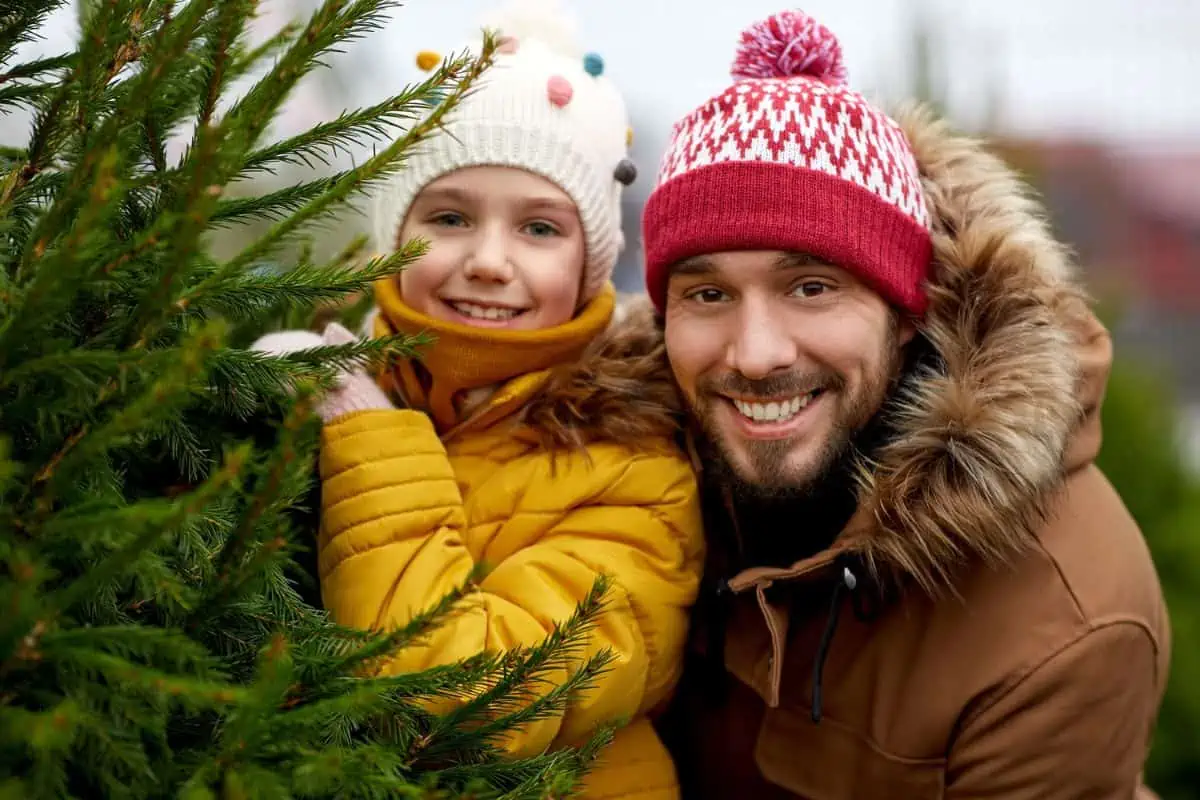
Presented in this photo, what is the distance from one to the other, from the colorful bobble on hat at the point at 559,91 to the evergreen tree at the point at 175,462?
100cm

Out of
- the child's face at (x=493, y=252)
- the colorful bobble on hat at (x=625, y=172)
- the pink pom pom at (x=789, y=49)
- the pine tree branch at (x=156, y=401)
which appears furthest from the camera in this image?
the colorful bobble on hat at (x=625, y=172)

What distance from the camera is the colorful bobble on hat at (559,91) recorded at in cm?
251

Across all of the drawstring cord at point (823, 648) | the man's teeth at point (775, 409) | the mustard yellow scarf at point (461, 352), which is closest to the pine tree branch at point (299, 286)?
the mustard yellow scarf at point (461, 352)

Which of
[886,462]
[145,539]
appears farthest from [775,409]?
[145,539]

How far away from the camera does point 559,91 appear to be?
2514 mm

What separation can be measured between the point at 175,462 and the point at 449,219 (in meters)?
1.03

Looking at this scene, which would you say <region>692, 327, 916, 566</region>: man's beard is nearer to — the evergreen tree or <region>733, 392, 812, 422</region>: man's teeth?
<region>733, 392, 812, 422</region>: man's teeth

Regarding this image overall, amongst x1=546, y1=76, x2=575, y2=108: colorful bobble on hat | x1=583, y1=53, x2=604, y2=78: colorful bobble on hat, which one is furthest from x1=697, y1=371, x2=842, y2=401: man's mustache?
x1=583, y1=53, x2=604, y2=78: colorful bobble on hat

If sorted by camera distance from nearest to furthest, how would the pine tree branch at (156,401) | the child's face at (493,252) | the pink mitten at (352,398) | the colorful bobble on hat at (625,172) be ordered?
the pine tree branch at (156,401), the pink mitten at (352,398), the child's face at (493,252), the colorful bobble on hat at (625,172)

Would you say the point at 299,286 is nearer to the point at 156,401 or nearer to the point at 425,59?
the point at 156,401

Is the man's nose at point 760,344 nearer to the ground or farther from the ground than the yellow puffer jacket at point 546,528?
farther from the ground

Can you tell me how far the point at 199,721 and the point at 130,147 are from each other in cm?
70

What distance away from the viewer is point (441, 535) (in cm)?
205

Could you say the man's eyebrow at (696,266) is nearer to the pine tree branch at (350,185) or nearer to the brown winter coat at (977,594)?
the brown winter coat at (977,594)
